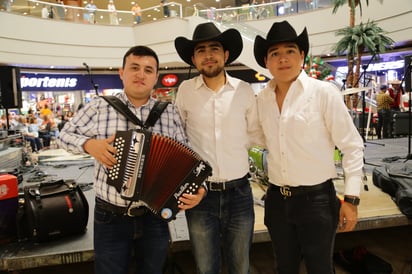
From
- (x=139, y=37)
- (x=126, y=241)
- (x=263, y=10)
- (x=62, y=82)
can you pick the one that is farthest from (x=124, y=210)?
(x=62, y=82)

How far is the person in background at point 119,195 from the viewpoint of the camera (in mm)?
1722

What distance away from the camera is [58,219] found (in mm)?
2480

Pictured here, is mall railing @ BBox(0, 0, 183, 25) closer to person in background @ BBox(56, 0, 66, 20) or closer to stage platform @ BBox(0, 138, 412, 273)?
person in background @ BBox(56, 0, 66, 20)

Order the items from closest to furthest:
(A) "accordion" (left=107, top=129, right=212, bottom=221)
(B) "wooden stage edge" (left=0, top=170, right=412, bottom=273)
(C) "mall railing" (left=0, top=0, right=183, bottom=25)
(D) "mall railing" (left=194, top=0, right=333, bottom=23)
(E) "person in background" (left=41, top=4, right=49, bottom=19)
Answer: (A) "accordion" (left=107, top=129, right=212, bottom=221)
(B) "wooden stage edge" (left=0, top=170, right=412, bottom=273)
(C) "mall railing" (left=0, top=0, right=183, bottom=25)
(D) "mall railing" (left=194, top=0, right=333, bottom=23)
(E) "person in background" (left=41, top=4, right=49, bottom=19)

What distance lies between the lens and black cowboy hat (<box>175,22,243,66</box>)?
1.88 meters

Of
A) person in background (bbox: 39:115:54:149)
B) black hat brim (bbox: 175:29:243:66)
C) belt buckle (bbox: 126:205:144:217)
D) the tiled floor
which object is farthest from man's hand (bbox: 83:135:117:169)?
person in background (bbox: 39:115:54:149)

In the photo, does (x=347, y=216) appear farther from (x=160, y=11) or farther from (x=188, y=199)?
(x=160, y=11)

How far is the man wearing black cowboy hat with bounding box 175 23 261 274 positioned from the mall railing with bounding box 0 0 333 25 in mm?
11169

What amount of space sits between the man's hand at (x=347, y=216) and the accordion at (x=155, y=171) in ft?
2.57

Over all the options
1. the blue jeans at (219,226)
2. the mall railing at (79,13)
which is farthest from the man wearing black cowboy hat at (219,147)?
the mall railing at (79,13)

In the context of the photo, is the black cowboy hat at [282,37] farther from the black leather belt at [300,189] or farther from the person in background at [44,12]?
the person in background at [44,12]

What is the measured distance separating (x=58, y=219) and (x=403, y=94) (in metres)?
10.9

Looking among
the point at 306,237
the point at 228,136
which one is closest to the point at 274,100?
the point at 228,136

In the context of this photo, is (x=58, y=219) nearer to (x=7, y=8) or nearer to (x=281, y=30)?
(x=281, y=30)
